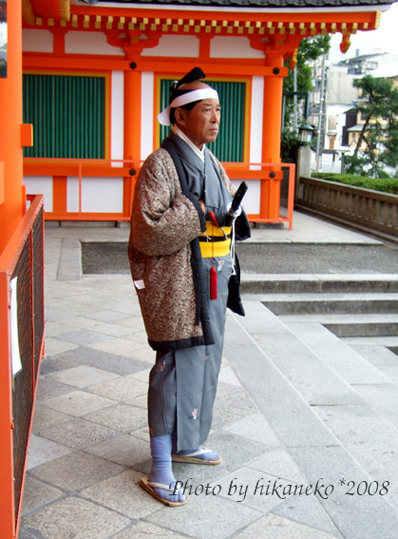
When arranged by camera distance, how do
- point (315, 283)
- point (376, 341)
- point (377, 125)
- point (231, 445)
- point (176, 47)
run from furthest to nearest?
point (377, 125), point (176, 47), point (315, 283), point (376, 341), point (231, 445)

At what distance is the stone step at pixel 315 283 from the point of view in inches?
270

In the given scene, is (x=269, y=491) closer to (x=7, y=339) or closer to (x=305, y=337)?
(x=7, y=339)

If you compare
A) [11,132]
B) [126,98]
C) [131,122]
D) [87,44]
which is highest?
[87,44]

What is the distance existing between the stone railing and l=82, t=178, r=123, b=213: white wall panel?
412 cm

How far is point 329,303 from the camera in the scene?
673cm

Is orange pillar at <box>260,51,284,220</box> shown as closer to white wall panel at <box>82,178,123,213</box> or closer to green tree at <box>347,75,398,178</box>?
white wall panel at <box>82,178,123,213</box>

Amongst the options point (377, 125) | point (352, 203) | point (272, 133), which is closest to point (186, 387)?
point (272, 133)

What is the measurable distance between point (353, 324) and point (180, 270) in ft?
13.7

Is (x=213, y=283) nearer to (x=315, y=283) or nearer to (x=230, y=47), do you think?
(x=315, y=283)

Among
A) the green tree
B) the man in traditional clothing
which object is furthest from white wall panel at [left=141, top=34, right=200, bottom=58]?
the green tree

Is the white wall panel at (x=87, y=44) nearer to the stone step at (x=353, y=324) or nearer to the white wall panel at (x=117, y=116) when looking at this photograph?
the white wall panel at (x=117, y=116)

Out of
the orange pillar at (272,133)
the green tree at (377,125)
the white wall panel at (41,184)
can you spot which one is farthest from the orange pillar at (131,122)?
the green tree at (377,125)

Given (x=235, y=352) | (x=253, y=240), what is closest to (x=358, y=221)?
(x=253, y=240)

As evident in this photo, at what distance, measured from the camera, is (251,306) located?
6.25 m
